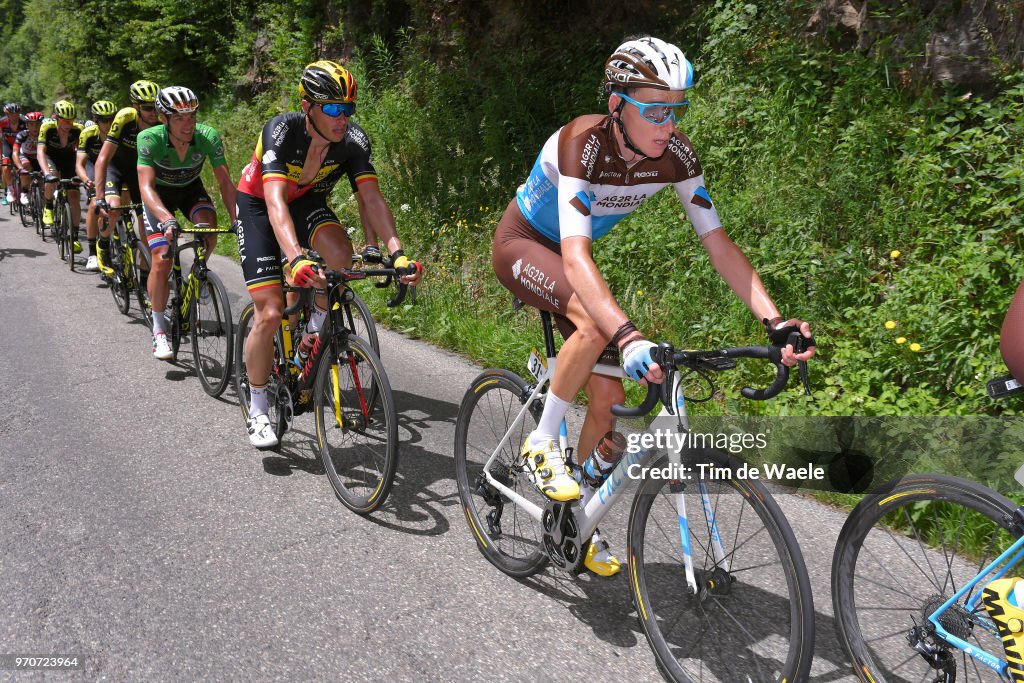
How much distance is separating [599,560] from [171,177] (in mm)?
5700

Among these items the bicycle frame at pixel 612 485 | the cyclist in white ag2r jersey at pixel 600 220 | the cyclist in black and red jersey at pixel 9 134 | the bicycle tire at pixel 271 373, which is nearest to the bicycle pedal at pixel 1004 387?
the cyclist in white ag2r jersey at pixel 600 220

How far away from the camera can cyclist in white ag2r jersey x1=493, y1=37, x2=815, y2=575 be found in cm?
288

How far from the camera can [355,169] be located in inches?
210

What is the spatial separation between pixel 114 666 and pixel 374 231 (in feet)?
11.4

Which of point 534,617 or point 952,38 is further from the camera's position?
point 952,38

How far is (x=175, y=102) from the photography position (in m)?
6.44

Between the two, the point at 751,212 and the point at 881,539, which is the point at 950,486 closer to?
the point at 881,539

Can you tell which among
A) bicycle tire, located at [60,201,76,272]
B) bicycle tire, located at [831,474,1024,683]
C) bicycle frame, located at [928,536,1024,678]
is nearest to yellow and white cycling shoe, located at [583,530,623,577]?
bicycle tire, located at [831,474,1024,683]

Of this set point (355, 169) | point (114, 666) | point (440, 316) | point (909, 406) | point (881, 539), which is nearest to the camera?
point (881, 539)

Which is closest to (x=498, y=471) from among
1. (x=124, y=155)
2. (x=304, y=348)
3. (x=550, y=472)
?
(x=550, y=472)

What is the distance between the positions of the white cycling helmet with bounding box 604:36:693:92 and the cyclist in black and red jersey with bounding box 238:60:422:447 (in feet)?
6.21

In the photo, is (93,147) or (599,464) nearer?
(599,464)

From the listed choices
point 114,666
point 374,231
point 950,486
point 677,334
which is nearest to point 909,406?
point 677,334

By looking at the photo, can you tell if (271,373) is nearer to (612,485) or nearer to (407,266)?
(407,266)
